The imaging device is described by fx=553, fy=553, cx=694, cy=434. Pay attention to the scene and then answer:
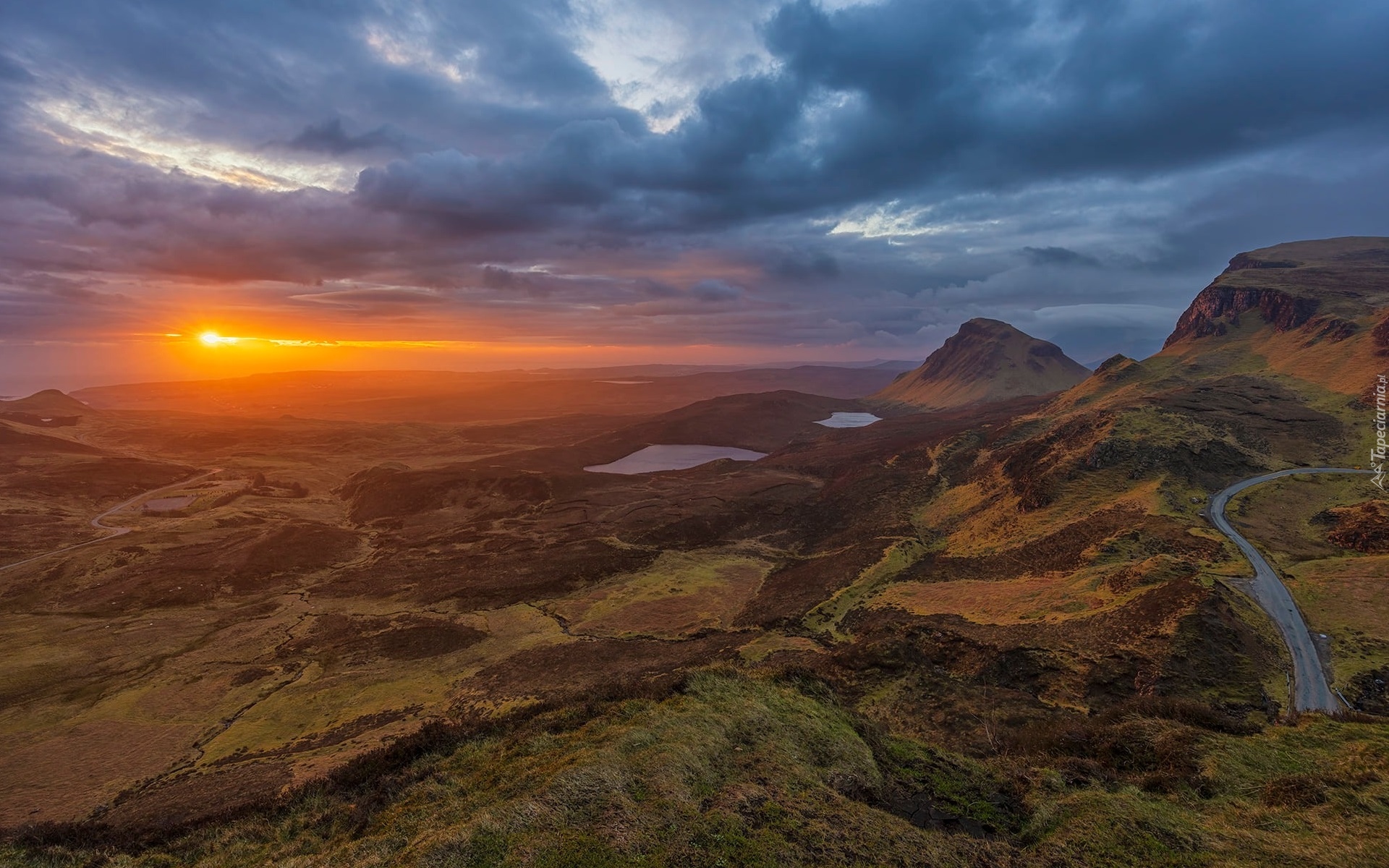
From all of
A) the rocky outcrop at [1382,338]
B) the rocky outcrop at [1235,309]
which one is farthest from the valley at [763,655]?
the rocky outcrop at [1235,309]

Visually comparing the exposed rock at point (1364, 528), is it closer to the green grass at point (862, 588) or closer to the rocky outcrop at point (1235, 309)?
the green grass at point (862, 588)

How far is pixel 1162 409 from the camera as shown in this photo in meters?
64.7

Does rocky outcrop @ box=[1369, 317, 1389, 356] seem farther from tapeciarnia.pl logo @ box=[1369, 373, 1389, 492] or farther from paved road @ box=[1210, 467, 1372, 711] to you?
paved road @ box=[1210, 467, 1372, 711]

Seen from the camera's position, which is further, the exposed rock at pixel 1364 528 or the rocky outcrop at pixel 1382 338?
the rocky outcrop at pixel 1382 338

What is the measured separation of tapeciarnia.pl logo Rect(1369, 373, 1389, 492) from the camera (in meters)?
48.1

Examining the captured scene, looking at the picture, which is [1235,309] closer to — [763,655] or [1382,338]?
[1382,338]

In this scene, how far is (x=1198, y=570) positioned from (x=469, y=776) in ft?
139

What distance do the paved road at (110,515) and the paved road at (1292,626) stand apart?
118 metres

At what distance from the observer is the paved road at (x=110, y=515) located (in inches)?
2800

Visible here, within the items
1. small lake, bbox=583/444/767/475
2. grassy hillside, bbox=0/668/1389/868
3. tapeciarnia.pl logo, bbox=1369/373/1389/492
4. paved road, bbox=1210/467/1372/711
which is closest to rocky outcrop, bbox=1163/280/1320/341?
tapeciarnia.pl logo, bbox=1369/373/1389/492

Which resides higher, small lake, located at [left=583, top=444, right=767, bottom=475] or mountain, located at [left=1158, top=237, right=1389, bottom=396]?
mountain, located at [left=1158, top=237, right=1389, bottom=396]

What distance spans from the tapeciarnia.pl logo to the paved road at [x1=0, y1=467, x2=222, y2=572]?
143065 mm

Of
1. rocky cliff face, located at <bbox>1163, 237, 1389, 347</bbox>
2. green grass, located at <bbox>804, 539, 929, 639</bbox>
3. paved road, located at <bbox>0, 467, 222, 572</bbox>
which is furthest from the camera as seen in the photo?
rocky cliff face, located at <bbox>1163, 237, 1389, 347</bbox>

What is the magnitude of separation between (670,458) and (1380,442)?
11732cm
